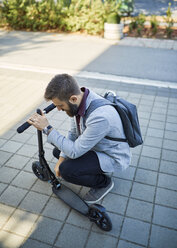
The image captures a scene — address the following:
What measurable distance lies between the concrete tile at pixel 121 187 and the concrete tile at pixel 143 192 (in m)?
0.07

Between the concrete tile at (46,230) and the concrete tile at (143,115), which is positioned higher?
the concrete tile at (143,115)

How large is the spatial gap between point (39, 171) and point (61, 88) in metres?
1.33

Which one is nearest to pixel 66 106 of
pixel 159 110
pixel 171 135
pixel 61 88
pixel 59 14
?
pixel 61 88

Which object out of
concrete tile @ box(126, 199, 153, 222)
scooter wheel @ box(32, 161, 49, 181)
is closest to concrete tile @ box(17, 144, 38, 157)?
scooter wheel @ box(32, 161, 49, 181)

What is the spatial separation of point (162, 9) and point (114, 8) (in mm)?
7731

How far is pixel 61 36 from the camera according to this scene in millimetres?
10375

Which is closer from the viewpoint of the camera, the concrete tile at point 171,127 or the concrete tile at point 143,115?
the concrete tile at point 171,127

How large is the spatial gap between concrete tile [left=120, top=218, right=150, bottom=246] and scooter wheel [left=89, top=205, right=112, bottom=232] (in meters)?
0.20

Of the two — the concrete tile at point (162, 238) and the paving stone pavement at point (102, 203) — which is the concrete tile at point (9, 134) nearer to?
the paving stone pavement at point (102, 203)

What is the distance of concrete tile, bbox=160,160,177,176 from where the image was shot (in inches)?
132

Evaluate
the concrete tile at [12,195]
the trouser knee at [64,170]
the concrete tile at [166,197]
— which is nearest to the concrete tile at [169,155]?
the concrete tile at [166,197]

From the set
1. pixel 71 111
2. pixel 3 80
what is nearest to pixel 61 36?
pixel 3 80

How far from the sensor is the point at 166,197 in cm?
297

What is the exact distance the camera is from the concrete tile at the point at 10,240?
2463 mm
